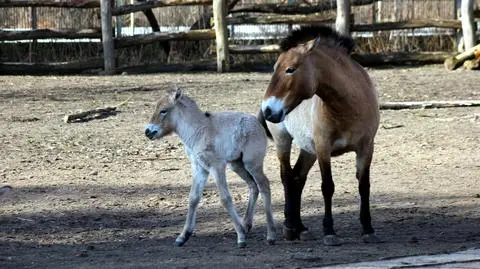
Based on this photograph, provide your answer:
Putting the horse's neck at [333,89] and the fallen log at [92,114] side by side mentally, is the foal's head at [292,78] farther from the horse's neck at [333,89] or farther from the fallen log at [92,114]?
the fallen log at [92,114]

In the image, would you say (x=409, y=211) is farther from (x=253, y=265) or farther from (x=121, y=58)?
(x=121, y=58)

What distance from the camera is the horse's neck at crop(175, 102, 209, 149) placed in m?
8.88

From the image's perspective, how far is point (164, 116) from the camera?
8.94 m

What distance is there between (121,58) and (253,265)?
16210 millimetres

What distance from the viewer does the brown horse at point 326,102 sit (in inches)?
329

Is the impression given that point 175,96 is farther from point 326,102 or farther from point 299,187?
point 299,187

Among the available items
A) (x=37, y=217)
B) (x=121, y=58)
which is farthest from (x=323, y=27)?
(x=121, y=58)

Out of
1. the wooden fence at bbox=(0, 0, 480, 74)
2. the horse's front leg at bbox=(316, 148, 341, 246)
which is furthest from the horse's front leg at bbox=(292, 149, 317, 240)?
the wooden fence at bbox=(0, 0, 480, 74)

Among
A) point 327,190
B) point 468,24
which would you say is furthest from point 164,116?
point 468,24

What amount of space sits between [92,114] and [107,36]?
6.41m

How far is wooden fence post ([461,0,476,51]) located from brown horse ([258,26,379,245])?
1407 cm

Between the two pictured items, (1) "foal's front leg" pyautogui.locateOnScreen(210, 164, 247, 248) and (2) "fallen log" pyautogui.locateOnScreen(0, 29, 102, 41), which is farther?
(2) "fallen log" pyautogui.locateOnScreen(0, 29, 102, 41)

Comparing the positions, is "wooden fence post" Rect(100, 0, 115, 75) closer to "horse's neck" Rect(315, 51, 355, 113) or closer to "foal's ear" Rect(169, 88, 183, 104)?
"foal's ear" Rect(169, 88, 183, 104)

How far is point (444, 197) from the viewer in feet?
35.6
